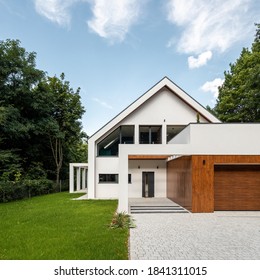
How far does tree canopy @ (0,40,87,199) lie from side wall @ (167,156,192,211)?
11.6 metres

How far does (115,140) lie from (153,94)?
4.63 meters

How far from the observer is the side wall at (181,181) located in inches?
490

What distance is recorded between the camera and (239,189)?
12438 millimetres

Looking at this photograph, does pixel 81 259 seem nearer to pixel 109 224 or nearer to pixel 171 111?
pixel 109 224

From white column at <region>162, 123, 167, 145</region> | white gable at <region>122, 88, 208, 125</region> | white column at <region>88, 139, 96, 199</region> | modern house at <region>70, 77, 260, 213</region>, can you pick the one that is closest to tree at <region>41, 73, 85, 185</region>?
modern house at <region>70, 77, 260, 213</region>

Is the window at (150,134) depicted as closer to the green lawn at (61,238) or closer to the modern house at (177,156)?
the modern house at (177,156)

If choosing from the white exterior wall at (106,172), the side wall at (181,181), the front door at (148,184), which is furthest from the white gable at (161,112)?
the front door at (148,184)

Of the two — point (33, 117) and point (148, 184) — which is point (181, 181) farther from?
point (33, 117)

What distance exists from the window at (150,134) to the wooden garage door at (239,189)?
7.26m

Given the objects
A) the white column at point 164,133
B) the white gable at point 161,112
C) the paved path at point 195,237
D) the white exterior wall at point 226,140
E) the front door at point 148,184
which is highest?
the white gable at point 161,112

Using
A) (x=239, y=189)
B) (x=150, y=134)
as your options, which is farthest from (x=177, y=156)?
(x=150, y=134)

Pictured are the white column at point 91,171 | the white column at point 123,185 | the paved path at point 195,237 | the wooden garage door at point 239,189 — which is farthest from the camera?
the white column at point 91,171
